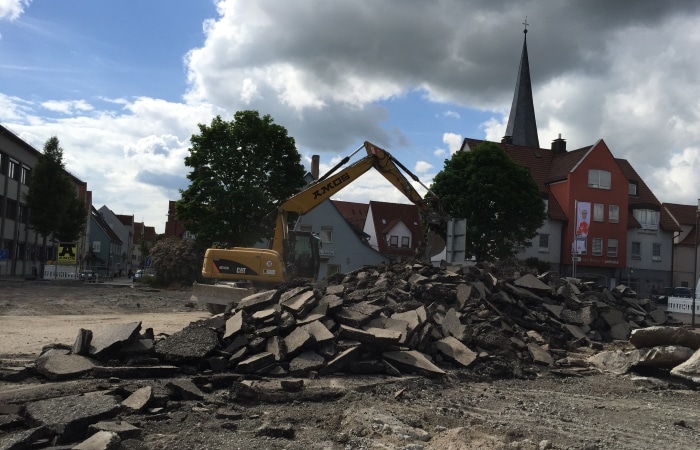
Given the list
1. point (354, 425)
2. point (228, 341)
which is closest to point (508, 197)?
point (228, 341)

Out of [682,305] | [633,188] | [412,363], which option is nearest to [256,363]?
[412,363]

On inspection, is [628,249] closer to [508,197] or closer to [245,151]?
[508,197]

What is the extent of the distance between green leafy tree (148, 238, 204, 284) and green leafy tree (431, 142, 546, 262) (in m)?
15.3

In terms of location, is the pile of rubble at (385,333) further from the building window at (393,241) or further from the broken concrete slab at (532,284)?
the building window at (393,241)

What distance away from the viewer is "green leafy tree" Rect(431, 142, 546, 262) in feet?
126

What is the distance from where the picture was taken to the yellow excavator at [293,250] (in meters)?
17.6

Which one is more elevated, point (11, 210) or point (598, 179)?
point (598, 179)

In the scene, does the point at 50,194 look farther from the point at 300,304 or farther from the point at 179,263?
the point at 300,304

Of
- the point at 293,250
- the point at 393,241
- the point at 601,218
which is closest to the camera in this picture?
the point at 293,250

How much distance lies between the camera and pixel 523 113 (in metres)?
61.5

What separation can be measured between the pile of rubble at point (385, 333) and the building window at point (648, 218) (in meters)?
41.5

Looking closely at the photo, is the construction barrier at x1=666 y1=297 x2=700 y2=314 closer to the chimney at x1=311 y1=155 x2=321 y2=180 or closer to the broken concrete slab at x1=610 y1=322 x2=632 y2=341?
the broken concrete slab at x1=610 y1=322 x2=632 y2=341

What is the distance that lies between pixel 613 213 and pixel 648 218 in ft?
14.8

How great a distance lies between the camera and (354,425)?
7.31 metres
